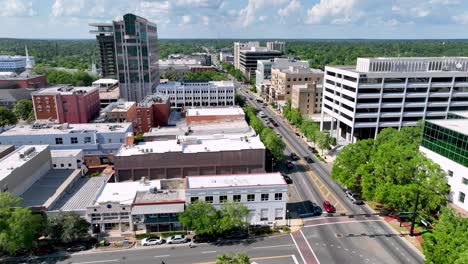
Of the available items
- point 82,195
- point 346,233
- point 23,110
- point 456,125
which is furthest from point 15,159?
point 456,125

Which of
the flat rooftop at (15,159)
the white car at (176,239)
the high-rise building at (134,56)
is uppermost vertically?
the high-rise building at (134,56)

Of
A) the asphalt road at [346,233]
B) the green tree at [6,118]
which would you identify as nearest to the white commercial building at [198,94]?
the green tree at [6,118]

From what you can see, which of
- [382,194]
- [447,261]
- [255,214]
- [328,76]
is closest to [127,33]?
[328,76]

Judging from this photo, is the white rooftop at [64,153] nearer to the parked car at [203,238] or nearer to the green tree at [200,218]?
the green tree at [200,218]

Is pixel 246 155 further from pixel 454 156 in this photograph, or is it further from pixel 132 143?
pixel 454 156

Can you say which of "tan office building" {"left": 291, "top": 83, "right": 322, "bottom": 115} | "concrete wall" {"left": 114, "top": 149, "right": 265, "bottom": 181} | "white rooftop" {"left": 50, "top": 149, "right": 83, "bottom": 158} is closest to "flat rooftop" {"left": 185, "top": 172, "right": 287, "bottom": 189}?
"concrete wall" {"left": 114, "top": 149, "right": 265, "bottom": 181}

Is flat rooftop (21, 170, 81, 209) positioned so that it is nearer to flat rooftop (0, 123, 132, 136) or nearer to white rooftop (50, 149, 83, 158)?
white rooftop (50, 149, 83, 158)

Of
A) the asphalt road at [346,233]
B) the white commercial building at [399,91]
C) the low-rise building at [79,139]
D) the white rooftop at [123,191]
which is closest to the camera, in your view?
the asphalt road at [346,233]
